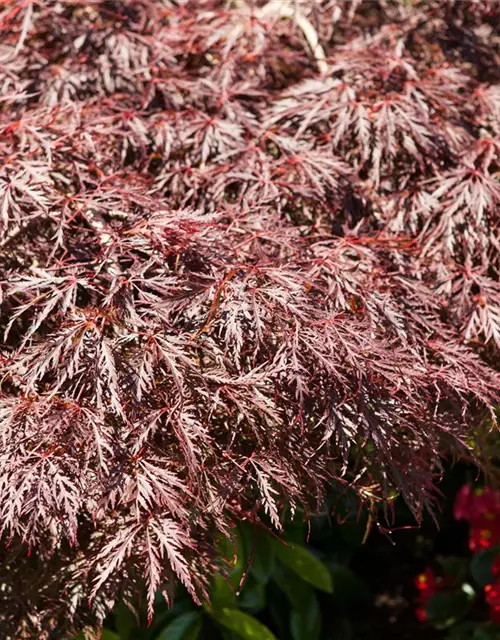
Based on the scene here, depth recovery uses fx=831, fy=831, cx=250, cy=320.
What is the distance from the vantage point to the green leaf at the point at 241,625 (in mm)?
2352

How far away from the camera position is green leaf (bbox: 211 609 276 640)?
2352 millimetres

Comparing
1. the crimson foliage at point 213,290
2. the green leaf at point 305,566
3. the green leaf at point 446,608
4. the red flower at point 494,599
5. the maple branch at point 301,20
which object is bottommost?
the green leaf at point 446,608

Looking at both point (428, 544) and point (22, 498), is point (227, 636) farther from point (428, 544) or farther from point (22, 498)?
point (428, 544)

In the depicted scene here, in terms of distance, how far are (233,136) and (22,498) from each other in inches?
45.4

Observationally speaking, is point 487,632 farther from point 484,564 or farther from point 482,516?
point 482,516

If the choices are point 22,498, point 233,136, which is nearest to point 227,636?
point 22,498

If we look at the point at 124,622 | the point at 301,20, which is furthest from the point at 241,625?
the point at 301,20

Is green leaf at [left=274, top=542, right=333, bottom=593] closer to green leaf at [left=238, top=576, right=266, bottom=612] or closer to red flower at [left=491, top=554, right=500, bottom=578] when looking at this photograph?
green leaf at [left=238, top=576, right=266, bottom=612]

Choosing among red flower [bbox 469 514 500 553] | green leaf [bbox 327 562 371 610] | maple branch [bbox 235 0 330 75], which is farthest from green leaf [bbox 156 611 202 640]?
maple branch [bbox 235 0 330 75]

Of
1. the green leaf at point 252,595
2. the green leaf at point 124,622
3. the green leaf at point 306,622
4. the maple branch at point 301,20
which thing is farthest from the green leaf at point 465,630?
the maple branch at point 301,20

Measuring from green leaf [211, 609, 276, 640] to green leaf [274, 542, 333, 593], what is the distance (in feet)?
0.87

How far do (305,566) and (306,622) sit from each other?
26 cm

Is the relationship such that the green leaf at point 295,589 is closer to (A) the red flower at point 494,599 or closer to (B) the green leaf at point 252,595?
(B) the green leaf at point 252,595

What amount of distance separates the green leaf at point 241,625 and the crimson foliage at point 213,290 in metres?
0.64
